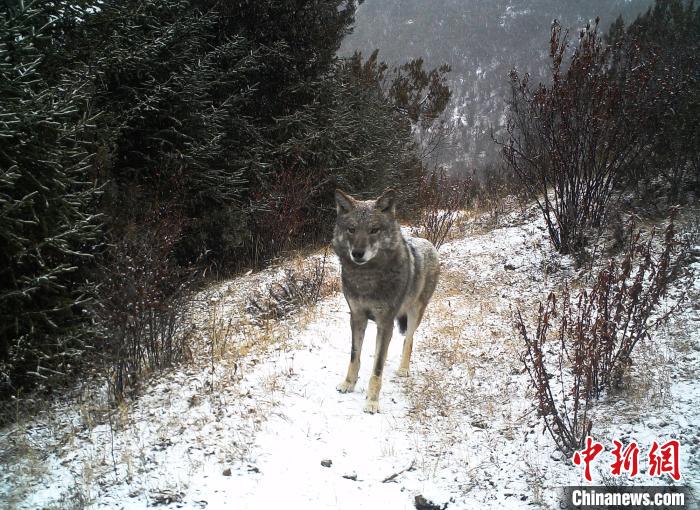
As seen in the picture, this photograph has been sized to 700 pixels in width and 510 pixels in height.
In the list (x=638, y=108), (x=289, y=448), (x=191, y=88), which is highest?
(x=191, y=88)

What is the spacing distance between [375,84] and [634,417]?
1520cm

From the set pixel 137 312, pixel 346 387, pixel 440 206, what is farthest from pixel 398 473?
pixel 440 206

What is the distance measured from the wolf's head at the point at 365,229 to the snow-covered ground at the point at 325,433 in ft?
5.40

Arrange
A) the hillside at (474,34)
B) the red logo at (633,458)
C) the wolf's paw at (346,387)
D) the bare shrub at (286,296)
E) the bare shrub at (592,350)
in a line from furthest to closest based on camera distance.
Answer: the hillside at (474,34)
the bare shrub at (286,296)
the wolf's paw at (346,387)
the bare shrub at (592,350)
the red logo at (633,458)

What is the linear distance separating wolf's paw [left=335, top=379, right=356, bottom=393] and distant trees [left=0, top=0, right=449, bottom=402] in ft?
6.98

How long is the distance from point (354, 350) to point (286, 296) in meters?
2.97

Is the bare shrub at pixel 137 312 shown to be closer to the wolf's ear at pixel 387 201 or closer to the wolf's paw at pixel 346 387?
the wolf's paw at pixel 346 387

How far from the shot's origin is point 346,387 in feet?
15.7

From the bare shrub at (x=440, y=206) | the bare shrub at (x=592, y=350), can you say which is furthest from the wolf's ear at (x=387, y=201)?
the bare shrub at (x=440, y=206)

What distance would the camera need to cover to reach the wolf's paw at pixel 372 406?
4.43 m

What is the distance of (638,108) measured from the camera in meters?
7.32

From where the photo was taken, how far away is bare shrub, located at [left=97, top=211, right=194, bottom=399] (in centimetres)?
450

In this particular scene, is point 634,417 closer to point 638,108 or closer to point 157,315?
point 157,315

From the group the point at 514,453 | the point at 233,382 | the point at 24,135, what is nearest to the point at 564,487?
the point at 514,453
